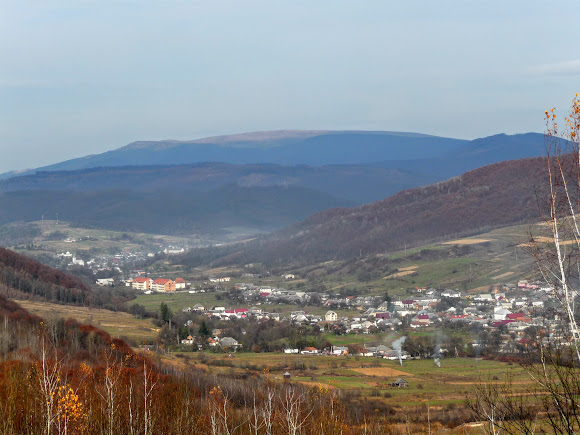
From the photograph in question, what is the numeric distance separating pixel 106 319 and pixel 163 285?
3695cm

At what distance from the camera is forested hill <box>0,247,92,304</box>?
6406cm

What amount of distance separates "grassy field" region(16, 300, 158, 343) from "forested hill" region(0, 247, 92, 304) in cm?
434

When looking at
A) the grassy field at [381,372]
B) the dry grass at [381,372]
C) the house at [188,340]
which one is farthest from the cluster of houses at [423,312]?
the house at [188,340]

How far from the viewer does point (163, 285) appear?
306 feet

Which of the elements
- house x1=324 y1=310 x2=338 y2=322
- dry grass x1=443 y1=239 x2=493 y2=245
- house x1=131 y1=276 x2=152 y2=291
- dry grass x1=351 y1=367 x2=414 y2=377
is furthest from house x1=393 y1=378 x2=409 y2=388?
house x1=131 y1=276 x2=152 y2=291

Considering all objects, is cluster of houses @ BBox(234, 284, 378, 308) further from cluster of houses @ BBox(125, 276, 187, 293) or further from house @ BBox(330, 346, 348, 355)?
house @ BBox(330, 346, 348, 355)

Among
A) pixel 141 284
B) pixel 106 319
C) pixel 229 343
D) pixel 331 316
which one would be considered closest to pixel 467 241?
pixel 331 316

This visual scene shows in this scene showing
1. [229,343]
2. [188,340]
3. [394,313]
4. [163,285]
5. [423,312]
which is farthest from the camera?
[163,285]

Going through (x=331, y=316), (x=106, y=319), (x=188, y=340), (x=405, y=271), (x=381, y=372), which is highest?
(x=106, y=319)

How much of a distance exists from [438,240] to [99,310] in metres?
59.3

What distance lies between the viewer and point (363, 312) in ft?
232

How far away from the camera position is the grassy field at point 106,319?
49062 millimetres

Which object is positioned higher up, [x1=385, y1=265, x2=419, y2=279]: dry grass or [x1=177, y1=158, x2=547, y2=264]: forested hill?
[x1=177, y1=158, x2=547, y2=264]: forested hill

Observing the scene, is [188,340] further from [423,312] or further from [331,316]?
[423,312]
